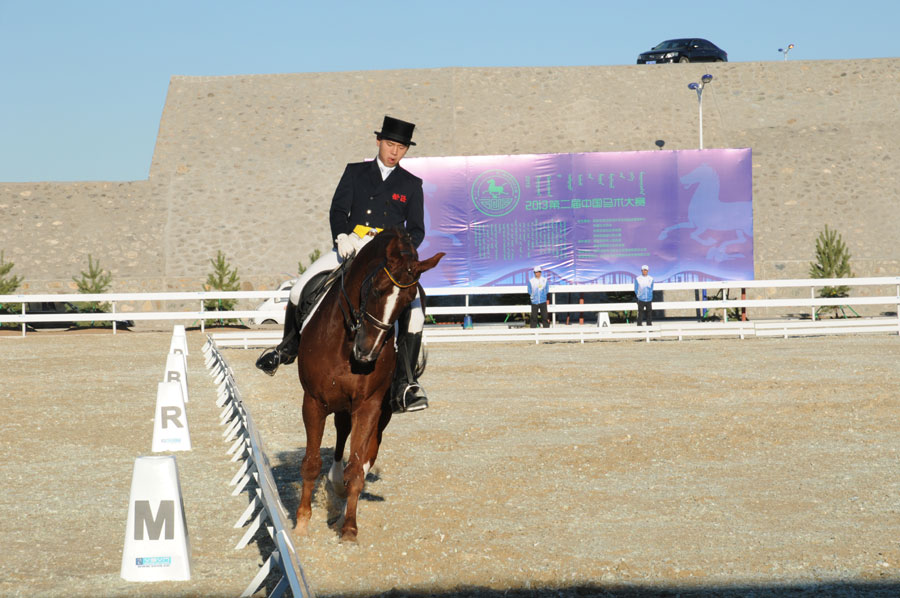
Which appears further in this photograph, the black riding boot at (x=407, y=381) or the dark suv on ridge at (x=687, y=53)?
the dark suv on ridge at (x=687, y=53)

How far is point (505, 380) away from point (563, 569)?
1253 centimetres

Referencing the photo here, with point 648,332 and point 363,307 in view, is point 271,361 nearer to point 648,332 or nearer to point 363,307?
point 363,307

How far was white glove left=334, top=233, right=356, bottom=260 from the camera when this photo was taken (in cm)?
739

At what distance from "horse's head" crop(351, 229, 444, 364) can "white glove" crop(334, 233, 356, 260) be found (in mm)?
566

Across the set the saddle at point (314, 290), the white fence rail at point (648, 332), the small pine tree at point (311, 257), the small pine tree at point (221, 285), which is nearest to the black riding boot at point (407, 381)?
the saddle at point (314, 290)

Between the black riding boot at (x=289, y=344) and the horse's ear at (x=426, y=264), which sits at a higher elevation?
the horse's ear at (x=426, y=264)

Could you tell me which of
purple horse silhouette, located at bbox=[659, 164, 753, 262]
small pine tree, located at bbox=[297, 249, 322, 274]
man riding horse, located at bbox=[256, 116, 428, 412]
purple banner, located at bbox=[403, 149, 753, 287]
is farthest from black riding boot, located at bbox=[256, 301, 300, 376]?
small pine tree, located at bbox=[297, 249, 322, 274]

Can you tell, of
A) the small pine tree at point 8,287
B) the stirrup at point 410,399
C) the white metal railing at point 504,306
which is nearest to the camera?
the stirrup at point 410,399

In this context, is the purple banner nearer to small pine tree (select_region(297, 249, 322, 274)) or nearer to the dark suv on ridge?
small pine tree (select_region(297, 249, 322, 274))

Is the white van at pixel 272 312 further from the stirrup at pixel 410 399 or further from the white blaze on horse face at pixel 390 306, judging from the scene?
the white blaze on horse face at pixel 390 306

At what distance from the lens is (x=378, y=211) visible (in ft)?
Result: 26.1

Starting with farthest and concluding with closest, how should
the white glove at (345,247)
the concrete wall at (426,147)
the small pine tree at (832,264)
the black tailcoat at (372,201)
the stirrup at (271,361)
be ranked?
the concrete wall at (426,147), the small pine tree at (832,264), the stirrup at (271,361), the black tailcoat at (372,201), the white glove at (345,247)

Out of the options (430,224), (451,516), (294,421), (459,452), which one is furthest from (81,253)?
(451,516)

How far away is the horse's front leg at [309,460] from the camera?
7.00 m
